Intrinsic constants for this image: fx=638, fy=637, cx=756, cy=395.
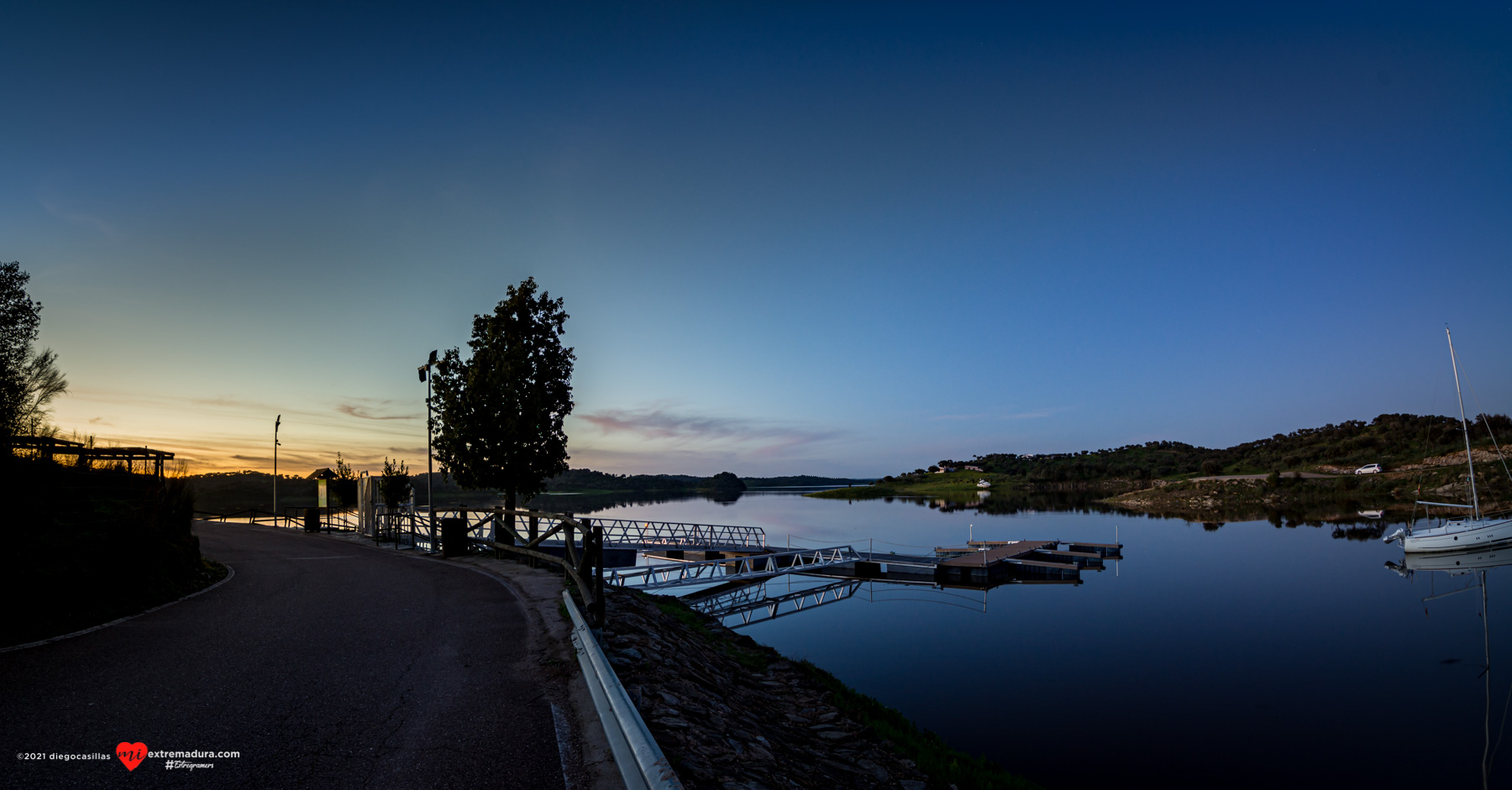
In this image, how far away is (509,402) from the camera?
24141 mm

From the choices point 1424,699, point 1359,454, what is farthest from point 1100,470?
point 1424,699

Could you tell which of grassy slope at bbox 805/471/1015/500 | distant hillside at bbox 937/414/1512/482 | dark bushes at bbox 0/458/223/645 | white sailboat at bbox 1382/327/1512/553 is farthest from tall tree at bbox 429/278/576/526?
grassy slope at bbox 805/471/1015/500

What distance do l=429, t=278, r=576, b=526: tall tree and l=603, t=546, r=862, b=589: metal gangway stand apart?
577cm

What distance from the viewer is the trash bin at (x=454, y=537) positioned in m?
19.0

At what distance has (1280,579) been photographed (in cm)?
3359

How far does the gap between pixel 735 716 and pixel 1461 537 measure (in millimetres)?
51058

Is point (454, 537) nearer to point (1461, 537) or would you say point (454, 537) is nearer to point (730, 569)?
point (730, 569)

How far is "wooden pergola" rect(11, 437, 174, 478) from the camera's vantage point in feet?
49.4

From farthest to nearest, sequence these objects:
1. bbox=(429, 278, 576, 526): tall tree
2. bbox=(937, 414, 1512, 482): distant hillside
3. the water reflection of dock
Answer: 1. bbox=(937, 414, 1512, 482): distant hillside
2. the water reflection of dock
3. bbox=(429, 278, 576, 526): tall tree

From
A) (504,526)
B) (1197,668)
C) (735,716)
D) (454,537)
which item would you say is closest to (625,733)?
(735,716)

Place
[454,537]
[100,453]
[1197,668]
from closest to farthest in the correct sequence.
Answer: [100,453] → [454,537] → [1197,668]

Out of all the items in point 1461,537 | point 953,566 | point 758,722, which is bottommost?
point 953,566

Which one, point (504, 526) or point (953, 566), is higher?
point (504, 526)

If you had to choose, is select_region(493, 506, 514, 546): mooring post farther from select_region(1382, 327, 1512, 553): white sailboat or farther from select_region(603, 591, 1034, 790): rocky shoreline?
select_region(1382, 327, 1512, 553): white sailboat
